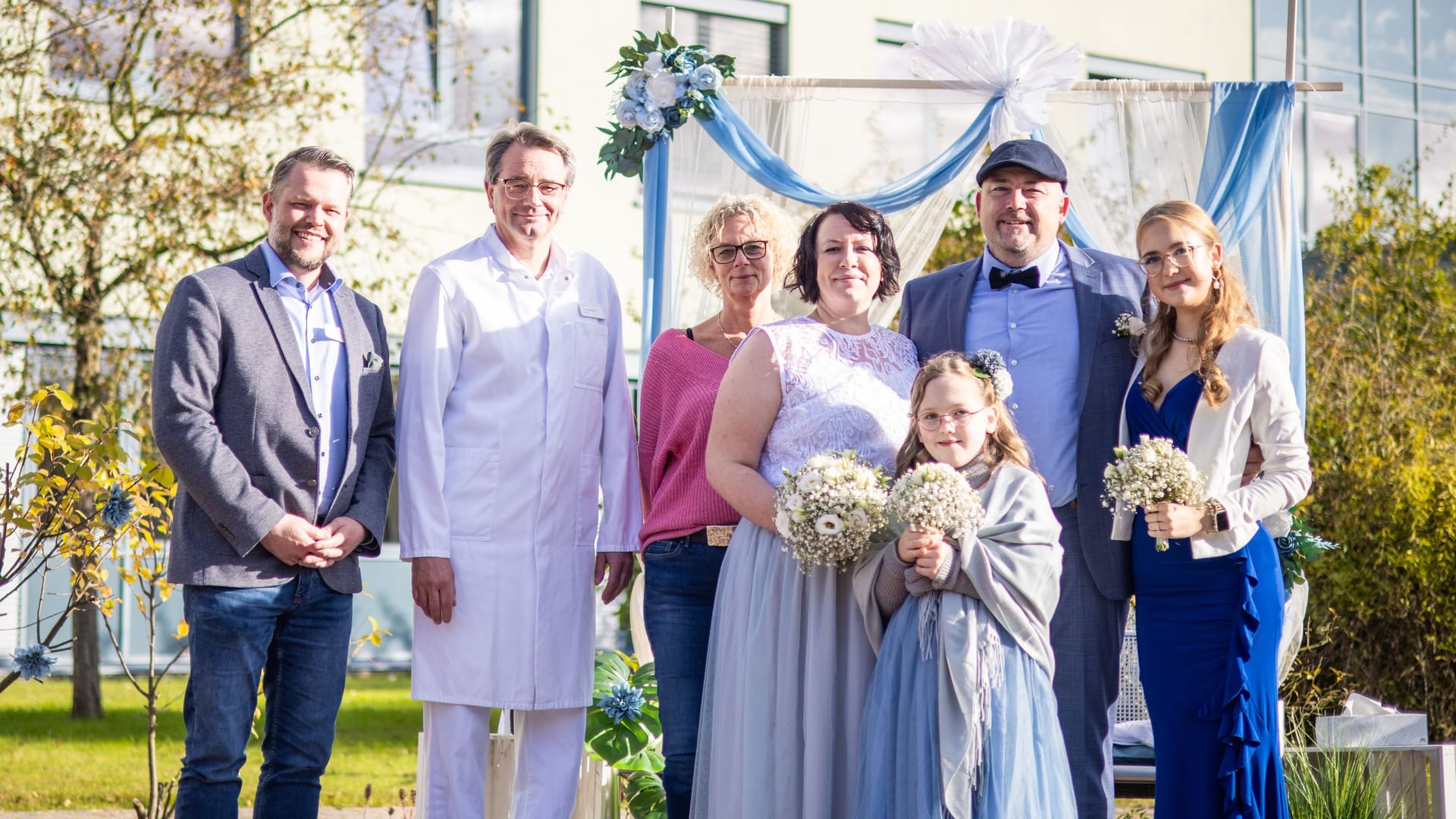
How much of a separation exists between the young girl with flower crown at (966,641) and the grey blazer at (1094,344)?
1.36 feet

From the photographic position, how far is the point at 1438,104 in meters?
15.1

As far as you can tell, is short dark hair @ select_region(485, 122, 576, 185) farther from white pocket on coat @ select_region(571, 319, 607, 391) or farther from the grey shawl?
the grey shawl

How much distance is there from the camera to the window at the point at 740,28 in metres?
11.6

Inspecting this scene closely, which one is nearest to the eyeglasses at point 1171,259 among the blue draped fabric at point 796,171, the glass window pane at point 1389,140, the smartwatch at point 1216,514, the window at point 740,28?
the smartwatch at point 1216,514

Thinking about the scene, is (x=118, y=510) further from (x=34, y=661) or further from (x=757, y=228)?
(x=757, y=228)

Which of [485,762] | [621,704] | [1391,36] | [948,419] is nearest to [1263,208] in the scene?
[948,419]

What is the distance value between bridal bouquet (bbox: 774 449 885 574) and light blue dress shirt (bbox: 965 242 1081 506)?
753 millimetres

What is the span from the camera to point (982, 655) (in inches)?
127

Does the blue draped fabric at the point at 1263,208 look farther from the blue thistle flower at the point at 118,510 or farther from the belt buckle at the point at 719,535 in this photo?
the blue thistle flower at the point at 118,510

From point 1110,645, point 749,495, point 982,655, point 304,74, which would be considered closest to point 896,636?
point 982,655

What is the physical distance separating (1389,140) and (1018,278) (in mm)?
12692

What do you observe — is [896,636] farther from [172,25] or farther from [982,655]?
[172,25]

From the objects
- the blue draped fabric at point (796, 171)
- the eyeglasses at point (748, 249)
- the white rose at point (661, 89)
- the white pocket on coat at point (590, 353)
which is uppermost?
the white rose at point (661, 89)

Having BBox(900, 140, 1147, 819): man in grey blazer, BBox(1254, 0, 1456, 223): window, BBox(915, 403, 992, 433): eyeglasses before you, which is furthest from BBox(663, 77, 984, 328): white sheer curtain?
BBox(1254, 0, 1456, 223): window
